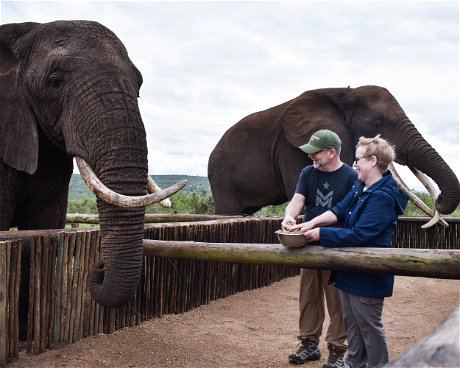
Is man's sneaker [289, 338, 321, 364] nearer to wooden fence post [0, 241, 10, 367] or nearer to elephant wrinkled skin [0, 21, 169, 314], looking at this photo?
elephant wrinkled skin [0, 21, 169, 314]

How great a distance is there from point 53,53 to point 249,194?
7.28m

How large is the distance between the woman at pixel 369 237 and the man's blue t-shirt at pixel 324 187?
22.4 inches

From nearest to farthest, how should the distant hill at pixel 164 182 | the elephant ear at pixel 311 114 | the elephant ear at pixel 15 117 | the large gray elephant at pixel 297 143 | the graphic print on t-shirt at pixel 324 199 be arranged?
1. the graphic print on t-shirt at pixel 324 199
2. the elephant ear at pixel 15 117
3. the large gray elephant at pixel 297 143
4. the elephant ear at pixel 311 114
5. the distant hill at pixel 164 182

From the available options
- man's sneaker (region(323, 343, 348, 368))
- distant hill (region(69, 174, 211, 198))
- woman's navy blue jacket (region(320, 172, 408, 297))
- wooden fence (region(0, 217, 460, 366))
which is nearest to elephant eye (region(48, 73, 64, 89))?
wooden fence (region(0, 217, 460, 366))

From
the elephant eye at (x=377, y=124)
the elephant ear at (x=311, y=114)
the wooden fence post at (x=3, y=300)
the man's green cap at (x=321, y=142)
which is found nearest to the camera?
the wooden fence post at (x=3, y=300)

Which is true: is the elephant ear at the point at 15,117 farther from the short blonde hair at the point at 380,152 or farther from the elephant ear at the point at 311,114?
the elephant ear at the point at 311,114

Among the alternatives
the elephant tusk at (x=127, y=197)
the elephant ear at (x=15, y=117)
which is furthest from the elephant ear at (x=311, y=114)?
the elephant tusk at (x=127, y=197)

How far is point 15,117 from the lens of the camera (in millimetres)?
4582

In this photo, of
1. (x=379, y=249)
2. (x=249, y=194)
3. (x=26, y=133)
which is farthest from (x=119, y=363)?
(x=249, y=194)

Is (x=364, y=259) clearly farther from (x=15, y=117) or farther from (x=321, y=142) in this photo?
(x=15, y=117)

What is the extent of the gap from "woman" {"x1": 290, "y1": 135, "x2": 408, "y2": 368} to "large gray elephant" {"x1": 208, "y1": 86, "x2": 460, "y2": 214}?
15.9ft

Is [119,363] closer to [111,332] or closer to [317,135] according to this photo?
[111,332]

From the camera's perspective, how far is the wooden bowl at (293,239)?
3748 mm

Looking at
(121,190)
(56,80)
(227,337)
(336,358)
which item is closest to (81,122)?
(56,80)
